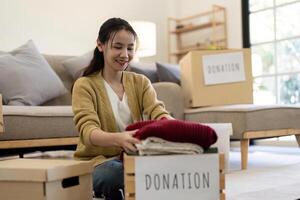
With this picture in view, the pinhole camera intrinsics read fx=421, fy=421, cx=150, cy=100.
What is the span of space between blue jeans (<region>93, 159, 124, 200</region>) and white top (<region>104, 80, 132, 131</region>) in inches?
5.0

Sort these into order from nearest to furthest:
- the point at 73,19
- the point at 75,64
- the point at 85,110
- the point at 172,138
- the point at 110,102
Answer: the point at 172,138, the point at 85,110, the point at 110,102, the point at 75,64, the point at 73,19

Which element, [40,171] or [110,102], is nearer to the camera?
[40,171]

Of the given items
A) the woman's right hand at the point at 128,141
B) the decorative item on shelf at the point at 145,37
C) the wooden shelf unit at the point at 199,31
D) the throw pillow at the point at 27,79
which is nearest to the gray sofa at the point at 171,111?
the throw pillow at the point at 27,79

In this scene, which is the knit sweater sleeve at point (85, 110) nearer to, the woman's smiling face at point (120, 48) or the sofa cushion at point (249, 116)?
the woman's smiling face at point (120, 48)

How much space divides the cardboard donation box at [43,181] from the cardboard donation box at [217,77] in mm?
1278

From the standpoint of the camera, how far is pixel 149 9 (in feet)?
14.4

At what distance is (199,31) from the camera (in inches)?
168

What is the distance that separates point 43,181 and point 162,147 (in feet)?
1.14

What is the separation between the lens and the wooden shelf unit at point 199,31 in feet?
13.2

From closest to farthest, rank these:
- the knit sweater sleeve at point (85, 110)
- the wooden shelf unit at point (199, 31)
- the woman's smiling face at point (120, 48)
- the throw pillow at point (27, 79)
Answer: the knit sweater sleeve at point (85, 110) → the woman's smiling face at point (120, 48) → the throw pillow at point (27, 79) → the wooden shelf unit at point (199, 31)

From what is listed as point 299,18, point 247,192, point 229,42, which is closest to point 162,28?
point 229,42

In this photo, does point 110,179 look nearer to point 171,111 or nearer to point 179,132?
point 179,132

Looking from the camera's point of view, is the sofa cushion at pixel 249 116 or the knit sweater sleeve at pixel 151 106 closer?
the knit sweater sleeve at pixel 151 106

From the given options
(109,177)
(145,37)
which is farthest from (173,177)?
(145,37)
